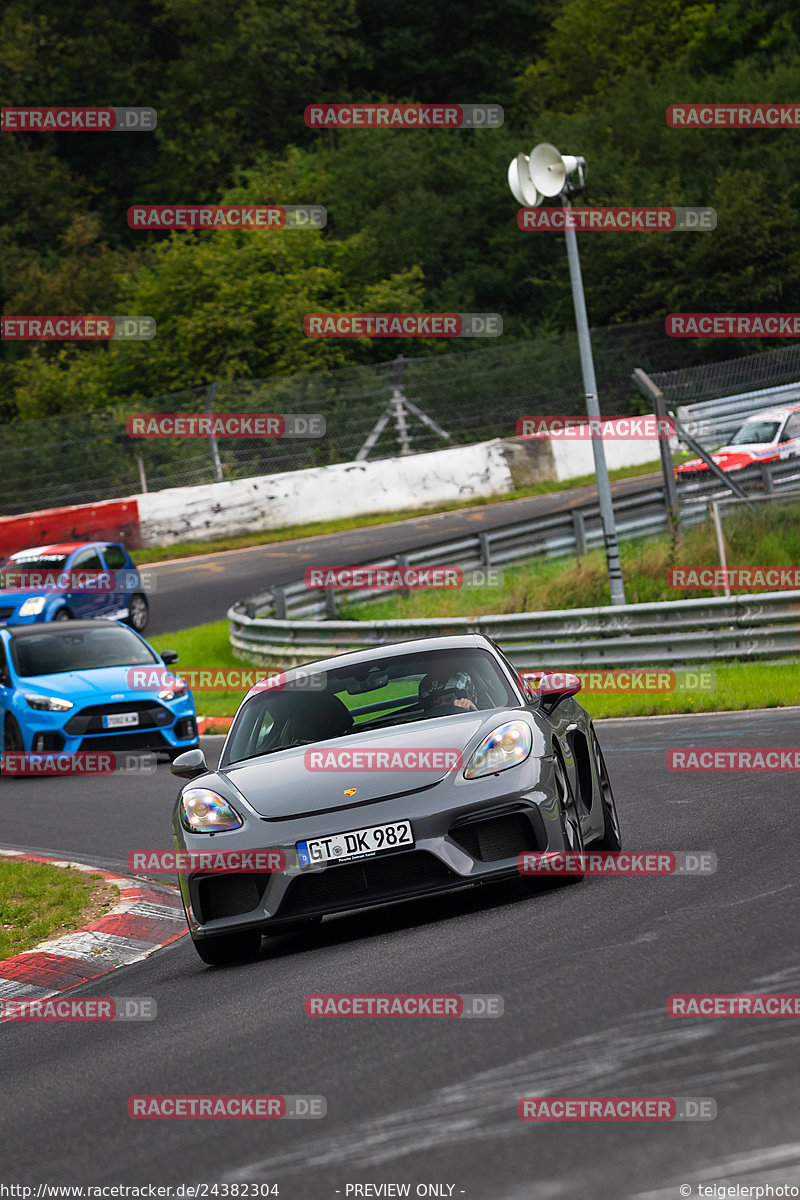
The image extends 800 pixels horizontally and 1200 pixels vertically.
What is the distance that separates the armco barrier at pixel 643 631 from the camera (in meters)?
16.9

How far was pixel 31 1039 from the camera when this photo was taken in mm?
6820

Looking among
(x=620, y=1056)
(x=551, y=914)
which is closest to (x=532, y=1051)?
(x=620, y=1056)

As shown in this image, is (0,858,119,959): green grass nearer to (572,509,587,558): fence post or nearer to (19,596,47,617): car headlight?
(19,596,47,617): car headlight

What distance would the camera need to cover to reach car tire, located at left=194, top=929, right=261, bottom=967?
7656 millimetres

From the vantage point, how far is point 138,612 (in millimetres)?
27406

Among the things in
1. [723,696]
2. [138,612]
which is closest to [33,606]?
[138,612]

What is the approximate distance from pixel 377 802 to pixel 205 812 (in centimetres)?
91

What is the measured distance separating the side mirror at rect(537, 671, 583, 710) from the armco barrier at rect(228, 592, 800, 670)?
351 inches

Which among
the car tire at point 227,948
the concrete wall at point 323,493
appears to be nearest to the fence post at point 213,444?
the concrete wall at point 323,493

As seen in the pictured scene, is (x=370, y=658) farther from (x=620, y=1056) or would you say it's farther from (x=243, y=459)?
(x=243, y=459)

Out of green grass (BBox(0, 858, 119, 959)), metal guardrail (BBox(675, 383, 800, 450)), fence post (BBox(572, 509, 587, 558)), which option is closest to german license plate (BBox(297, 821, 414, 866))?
green grass (BBox(0, 858, 119, 959))

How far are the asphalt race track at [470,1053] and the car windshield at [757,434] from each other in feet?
66.7

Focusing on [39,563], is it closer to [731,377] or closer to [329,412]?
[329,412]

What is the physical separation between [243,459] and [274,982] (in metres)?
29.6
